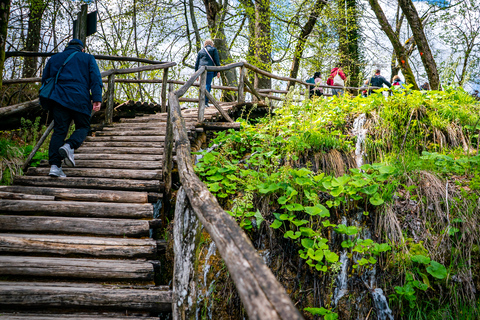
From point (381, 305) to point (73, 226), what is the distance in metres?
3.36

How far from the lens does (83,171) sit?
445 centimetres

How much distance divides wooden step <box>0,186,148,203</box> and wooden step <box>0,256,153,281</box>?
1.03 metres

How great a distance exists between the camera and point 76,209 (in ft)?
11.8

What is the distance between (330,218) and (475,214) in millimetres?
1536

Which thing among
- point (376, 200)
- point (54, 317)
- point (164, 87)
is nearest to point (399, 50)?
point (376, 200)

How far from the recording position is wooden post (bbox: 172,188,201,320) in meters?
2.18

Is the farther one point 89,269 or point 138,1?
point 138,1

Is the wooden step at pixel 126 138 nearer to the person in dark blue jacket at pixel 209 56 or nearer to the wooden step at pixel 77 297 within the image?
the person in dark blue jacket at pixel 209 56

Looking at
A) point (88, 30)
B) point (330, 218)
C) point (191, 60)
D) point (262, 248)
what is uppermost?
point (191, 60)

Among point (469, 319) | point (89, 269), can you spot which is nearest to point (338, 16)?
point (469, 319)

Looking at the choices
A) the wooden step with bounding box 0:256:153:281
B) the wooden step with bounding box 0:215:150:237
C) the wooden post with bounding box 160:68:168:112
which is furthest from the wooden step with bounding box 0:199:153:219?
the wooden post with bounding box 160:68:168:112

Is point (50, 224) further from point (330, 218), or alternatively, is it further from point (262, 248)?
point (330, 218)

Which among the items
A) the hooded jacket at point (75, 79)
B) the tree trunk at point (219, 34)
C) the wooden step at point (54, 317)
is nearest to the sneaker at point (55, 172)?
the hooded jacket at point (75, 79)

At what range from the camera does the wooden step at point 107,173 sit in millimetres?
4426
